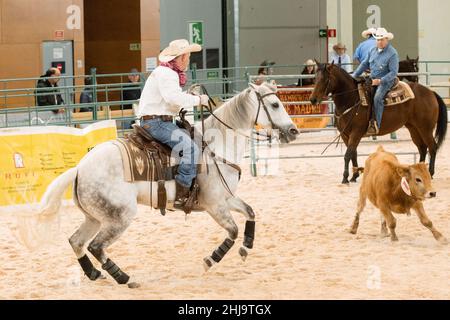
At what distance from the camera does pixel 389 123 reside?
1312 cm

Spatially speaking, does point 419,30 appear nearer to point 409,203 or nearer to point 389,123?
point 389,123

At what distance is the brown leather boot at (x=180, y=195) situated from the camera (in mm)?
7301

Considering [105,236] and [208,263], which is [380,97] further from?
[105,236]

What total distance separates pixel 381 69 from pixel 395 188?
4.55 meters

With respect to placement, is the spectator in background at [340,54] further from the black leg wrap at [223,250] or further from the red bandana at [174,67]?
the black leg wrap at [223,250]

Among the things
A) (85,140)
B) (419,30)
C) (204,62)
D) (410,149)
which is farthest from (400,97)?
(419,30)

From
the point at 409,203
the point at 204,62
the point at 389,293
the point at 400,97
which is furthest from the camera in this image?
the point at 204,62

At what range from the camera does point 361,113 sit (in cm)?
1288

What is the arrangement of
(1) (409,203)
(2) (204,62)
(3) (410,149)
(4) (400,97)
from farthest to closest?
(2) (204,62) → (3) (410,149) → (4) (400,97) → (1) (409,203)

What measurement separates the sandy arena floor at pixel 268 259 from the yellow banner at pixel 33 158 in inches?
16.6

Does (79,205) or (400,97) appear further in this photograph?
(400,97)

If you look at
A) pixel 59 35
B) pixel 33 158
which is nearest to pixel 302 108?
pixel 59 35

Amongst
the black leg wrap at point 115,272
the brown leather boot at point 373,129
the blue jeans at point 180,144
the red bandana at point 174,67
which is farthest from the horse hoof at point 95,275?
the brown leather boot at point 373,129

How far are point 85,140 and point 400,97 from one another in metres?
4.39
